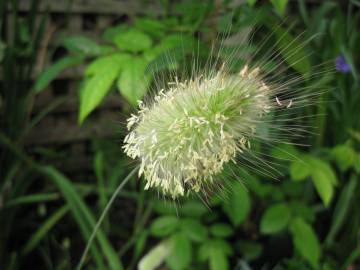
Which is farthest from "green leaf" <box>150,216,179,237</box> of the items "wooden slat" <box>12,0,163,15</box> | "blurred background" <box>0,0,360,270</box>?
"wooden slat" <box>12,0,163,15</box>

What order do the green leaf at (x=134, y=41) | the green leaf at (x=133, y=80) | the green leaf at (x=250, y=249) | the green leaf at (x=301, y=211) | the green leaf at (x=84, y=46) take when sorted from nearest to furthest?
1. the green leaf at (x=133, y=80)
2. the green leaf at (x=134, y=41)
3. the green leaf at (x=84, y=46)
4. the green leaf at (x=301, y=211)
5. the green leaf at (x=250, y=249)

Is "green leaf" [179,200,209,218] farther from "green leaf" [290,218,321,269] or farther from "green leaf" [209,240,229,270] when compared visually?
"green leaf" [290,218,321,269]

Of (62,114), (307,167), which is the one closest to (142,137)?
(307,167)

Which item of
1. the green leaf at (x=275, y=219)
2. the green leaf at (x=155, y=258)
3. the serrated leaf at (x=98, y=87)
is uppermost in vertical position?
the serrated leaf at (x=98, y=87)

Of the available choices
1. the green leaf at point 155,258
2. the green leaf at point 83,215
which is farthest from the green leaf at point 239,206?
the green leaf at point 83,215

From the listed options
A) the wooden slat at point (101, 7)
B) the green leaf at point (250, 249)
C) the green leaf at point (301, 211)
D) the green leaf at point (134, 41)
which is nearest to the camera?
the green leaf at point (134, 41)

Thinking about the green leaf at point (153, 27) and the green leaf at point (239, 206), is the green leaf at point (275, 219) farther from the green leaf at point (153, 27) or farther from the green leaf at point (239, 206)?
the green leaf at point (153, 27)

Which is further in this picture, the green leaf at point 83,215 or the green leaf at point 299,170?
the green leaf at point 83,215
